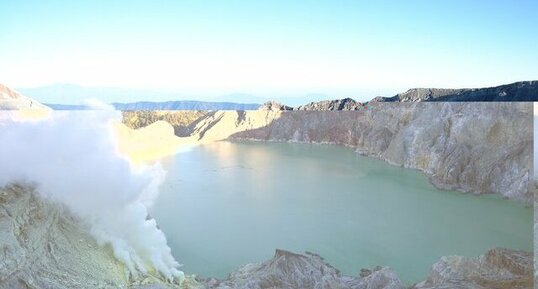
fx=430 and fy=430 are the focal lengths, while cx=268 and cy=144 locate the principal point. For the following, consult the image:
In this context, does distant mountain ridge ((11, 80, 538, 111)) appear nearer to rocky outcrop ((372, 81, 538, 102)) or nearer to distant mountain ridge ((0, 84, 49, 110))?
rocky outcrop ((372, 81, 538, 102))

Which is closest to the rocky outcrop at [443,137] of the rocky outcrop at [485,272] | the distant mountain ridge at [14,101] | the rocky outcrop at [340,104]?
the rocky outcrop at [340,104]

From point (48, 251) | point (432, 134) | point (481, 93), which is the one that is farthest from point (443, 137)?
point (48, 251)

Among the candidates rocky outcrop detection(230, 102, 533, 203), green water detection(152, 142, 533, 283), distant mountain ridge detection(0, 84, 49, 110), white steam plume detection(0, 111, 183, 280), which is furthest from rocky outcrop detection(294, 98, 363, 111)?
distant mountain ridge detection(0, 84, 49, 110)

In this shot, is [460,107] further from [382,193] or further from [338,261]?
[338,261]

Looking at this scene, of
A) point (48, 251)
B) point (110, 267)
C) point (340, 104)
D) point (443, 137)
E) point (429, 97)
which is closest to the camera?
point (48, 251)

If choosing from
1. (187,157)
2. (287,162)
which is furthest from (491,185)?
(187,157)

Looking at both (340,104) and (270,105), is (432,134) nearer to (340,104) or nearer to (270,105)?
(340,104)
